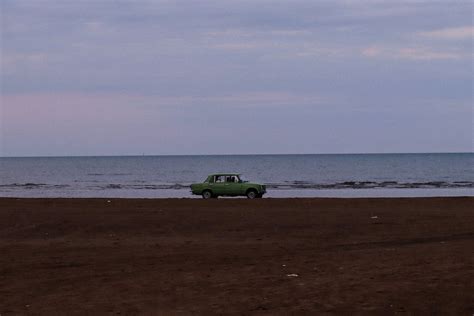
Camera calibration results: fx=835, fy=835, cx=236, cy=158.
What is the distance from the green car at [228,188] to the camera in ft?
146
